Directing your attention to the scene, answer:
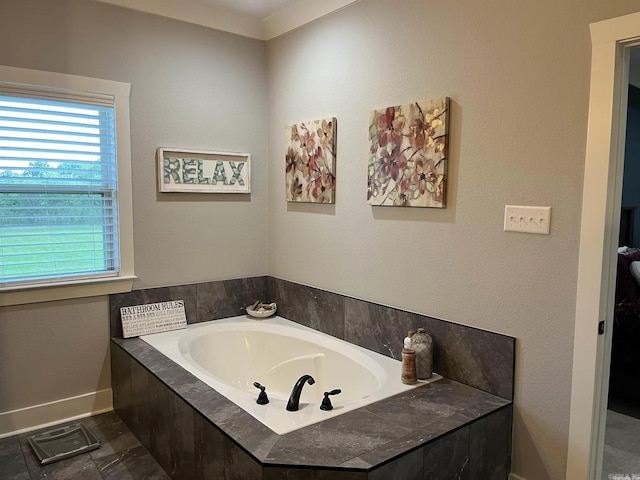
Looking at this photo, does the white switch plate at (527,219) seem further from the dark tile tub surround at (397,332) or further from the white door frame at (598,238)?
the dark tile tub surround at (397,332)

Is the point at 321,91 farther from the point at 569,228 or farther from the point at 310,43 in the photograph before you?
the point at 569,228

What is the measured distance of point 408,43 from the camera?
8.81ft

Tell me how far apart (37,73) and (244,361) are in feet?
7.03

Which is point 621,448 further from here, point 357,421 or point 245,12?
point 245,12

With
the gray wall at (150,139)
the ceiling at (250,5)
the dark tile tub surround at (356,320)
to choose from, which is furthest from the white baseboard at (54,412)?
the ceiling at (250,5)

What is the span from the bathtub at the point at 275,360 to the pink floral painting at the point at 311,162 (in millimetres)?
923

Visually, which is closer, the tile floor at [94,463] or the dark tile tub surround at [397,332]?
the dark tile tub surround at [397,332]

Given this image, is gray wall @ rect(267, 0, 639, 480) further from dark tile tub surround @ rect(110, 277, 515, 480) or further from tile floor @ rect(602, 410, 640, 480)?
tile floor @ rect(602, 410, 640, 480)

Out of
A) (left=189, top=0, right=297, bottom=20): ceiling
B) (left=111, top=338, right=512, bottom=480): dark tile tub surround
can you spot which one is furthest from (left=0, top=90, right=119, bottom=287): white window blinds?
(left=189, top=0, right=297, bottom=20): ceiling

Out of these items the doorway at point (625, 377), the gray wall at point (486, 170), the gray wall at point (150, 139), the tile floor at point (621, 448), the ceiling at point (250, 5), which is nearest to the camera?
the gray wall at point (486, 170)

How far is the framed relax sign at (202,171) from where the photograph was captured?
3352mm

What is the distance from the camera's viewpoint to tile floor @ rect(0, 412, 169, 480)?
97.9 inches

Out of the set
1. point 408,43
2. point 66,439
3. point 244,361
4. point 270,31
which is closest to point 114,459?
point 66,439

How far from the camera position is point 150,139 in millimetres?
3281
